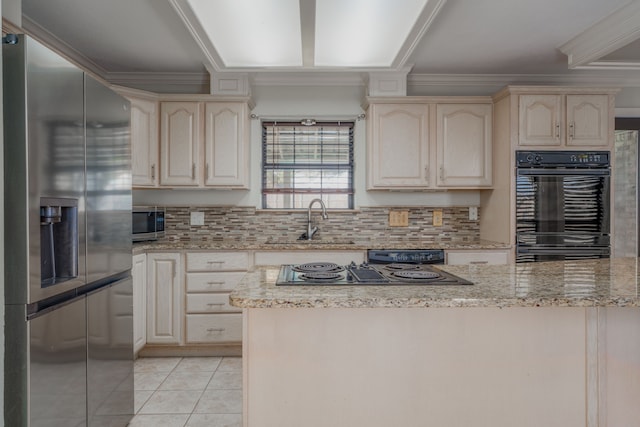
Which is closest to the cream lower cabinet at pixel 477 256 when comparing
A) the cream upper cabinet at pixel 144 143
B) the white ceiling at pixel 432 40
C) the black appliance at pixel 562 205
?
the black appliance at pixel 562 205

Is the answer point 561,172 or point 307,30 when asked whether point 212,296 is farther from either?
point 561,172

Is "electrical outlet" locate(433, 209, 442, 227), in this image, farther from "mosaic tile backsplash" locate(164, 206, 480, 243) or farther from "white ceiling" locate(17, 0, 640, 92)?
"white ceiling" locate(17, 0, 640, 92)

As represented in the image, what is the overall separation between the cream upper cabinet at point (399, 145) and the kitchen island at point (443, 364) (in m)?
2.04

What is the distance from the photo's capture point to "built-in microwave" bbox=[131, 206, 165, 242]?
3.21 m

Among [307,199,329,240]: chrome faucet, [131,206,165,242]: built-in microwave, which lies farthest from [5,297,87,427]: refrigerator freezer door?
[307,199,329,240]: chrome faucet

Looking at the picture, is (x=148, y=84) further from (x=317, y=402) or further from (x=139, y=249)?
(x=317, y=402)

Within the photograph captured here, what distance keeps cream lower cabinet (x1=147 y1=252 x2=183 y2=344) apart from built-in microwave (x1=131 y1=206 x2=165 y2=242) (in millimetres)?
228

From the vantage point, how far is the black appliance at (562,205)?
10.3ft

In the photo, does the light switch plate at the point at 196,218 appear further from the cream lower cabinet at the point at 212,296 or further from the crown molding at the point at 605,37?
the crown molding at the point at 605,37

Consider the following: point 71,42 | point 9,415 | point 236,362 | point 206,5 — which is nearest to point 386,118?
point 206,5

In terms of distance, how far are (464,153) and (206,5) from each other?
257 cm


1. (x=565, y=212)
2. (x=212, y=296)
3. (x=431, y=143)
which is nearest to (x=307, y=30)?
(x=431, y=143)

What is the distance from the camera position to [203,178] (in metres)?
3.42

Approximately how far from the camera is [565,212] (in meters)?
3.16
